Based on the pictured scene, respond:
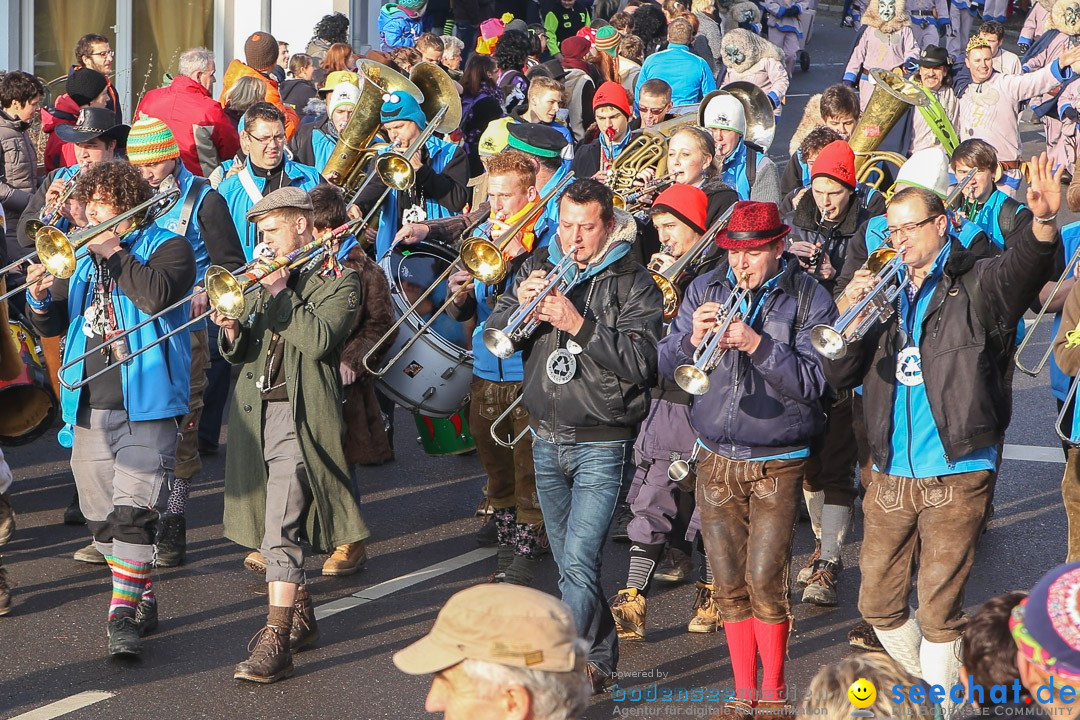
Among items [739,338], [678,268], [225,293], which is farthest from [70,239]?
[739,338]

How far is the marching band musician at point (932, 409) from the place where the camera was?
5.11 metres

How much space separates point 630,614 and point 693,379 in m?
1.58

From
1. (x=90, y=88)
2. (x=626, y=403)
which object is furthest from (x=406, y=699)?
(x=90, y=88)

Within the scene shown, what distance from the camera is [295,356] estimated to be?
20.0 feet

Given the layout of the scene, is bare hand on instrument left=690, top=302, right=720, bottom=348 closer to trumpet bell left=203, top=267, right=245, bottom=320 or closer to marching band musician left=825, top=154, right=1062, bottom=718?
marching band musician left=825, top=154, right=1062, bottom=718

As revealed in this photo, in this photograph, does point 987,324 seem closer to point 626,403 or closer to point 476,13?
point 626,403

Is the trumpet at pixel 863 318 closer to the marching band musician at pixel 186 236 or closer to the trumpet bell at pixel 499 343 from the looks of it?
the trumpet bell at pixel 499 343

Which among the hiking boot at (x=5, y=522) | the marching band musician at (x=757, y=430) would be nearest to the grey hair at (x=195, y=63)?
the hiking boot at (x=5, y=522)

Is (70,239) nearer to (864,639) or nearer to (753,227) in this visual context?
(753,227)

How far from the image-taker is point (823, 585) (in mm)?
6836

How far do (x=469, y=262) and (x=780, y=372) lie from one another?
173cm

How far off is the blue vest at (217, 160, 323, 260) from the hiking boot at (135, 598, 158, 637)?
2.20 metres

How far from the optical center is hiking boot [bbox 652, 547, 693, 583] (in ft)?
23.4

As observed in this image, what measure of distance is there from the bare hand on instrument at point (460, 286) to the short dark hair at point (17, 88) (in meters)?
4.18
